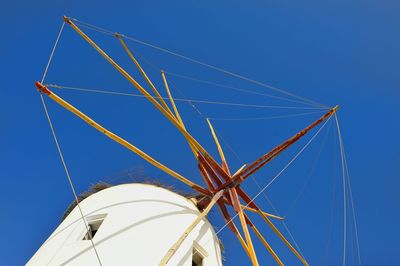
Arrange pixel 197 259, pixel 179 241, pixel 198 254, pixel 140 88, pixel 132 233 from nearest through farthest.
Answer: pixel 179 241 → pixel 132 233 → pixel 198 254 → pixel 197 259 → pixel 140 88

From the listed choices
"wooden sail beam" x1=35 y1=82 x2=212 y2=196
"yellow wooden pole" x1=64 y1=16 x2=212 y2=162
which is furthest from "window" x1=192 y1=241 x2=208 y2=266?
"yellow wooden pole" x1=64 y1=16 x2=212 y2=162

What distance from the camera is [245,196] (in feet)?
36.1

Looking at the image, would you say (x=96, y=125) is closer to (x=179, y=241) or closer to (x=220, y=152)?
(x=179, y=241)

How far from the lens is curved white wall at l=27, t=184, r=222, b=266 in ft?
21.4

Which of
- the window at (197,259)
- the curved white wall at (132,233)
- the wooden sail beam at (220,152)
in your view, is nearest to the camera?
the curved white wall at (132,233)

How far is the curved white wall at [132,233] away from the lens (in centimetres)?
653

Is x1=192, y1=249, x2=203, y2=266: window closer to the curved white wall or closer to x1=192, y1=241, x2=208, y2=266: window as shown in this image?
x1=192, y1=241, x2=208, y2=266: window

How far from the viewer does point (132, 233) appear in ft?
23.0

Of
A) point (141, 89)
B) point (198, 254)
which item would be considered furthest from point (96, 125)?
point (198, 254)

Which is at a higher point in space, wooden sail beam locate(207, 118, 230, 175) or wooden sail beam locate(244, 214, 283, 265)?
wooden sail beam locate(207, 118, 230, 175)

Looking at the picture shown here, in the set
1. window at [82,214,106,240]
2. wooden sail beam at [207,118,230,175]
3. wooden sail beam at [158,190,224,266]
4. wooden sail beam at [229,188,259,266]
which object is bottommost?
window at [82,214,106,240]

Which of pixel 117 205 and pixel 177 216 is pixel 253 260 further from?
pixel 117 205

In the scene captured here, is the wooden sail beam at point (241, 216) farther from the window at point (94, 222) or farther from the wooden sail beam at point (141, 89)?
the window at point (94, 222)

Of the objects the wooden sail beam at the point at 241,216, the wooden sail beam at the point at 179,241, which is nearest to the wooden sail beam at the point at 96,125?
the wooden sail beam at the point at 241,216
